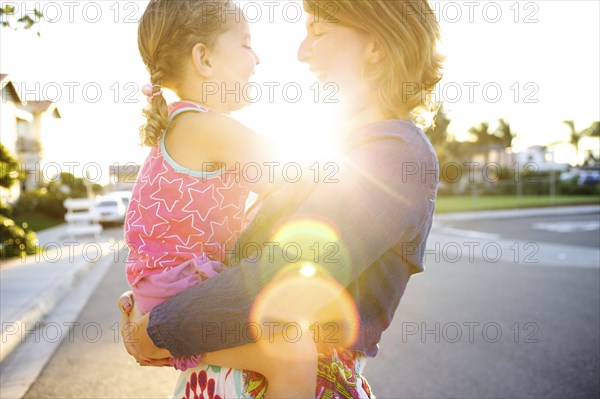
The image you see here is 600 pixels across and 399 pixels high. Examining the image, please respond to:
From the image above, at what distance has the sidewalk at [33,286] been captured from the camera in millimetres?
6066

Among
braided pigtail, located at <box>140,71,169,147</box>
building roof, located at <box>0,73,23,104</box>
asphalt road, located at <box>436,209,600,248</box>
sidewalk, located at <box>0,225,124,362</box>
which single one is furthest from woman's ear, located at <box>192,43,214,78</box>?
asphalt road, located at <box>436,209,600,248</box>

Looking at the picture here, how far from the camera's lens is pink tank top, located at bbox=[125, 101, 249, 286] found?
1423mm

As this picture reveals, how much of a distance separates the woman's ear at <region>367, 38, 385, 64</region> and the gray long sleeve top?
0.23 metres

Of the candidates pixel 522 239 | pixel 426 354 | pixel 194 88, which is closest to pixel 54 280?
pixel 426 354

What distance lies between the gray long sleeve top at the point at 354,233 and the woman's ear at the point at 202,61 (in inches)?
20.6

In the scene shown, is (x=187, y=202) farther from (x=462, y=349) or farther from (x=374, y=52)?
(x=462, y=349)

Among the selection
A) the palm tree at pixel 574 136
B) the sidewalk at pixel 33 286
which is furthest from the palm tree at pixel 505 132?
the sidewalk at pixel 33 286

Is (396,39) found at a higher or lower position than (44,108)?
higher

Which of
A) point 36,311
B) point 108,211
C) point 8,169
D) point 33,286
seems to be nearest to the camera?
point 36,311

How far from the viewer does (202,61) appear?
1646mm

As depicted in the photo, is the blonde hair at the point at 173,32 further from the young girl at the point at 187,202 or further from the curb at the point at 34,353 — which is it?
the curb at the point at 34,353

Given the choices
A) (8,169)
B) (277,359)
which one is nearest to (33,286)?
(8,169)

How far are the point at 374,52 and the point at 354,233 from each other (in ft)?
1.70

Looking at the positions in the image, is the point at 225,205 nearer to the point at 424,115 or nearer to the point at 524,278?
the point at 424,115
